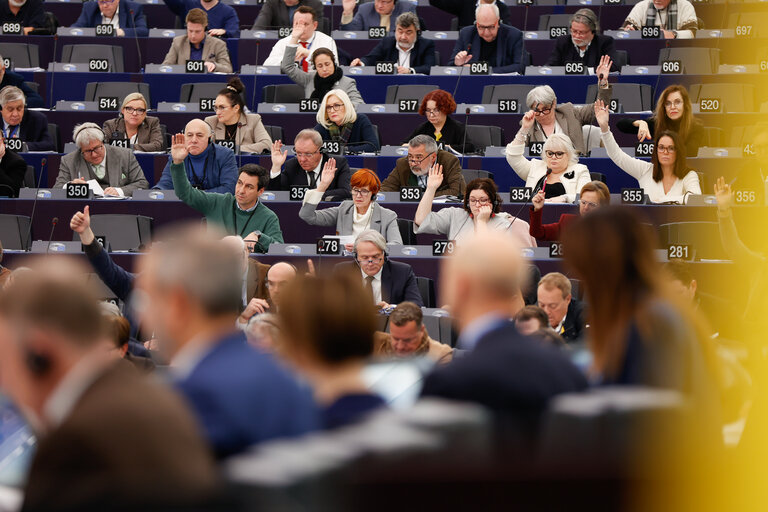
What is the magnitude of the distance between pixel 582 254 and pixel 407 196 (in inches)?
175

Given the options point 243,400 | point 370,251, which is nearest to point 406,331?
point 370,251

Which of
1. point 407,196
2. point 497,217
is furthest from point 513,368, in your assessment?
point 407,196

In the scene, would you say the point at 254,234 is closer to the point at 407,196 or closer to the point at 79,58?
the point at 407,196

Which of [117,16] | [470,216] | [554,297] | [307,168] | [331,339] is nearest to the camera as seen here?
[331,339]

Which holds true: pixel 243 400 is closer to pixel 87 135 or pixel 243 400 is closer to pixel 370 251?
pixel 370 251

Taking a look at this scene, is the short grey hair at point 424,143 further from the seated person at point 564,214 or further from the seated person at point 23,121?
the seated person at point 23,121

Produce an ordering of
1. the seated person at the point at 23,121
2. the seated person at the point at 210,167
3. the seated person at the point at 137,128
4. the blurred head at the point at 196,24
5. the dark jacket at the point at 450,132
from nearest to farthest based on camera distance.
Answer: the seated person at the point at 210,167 → the dark jacket at the point at 450,132 → the seated person at the point at 137,128 → the seated person at the point at 23,121 → the blurred head at the point at 196,24

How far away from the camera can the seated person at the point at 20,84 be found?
823cm

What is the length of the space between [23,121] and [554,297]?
432cm

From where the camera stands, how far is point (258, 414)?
5.81 ft

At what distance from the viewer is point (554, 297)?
490 centimetres

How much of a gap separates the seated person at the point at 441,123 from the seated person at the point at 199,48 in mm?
1906

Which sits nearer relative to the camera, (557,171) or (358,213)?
(358,213)

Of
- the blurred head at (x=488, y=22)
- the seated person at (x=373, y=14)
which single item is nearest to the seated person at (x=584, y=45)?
the blurred head at (x=488, y=22)
